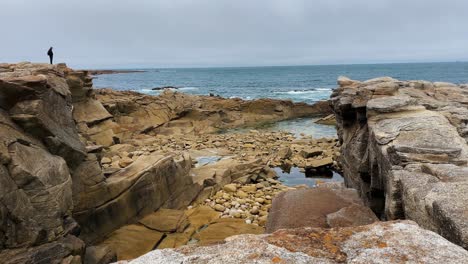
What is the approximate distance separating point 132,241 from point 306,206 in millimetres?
6532

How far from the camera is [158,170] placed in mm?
14250

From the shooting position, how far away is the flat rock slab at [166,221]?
12.8 metres

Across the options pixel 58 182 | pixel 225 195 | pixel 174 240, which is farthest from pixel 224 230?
pixel 58 182

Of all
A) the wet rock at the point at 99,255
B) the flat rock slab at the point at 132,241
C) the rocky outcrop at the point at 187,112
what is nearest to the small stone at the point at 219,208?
the flat rock slab at the point at 132,241

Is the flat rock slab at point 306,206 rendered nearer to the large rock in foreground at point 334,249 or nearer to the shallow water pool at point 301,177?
the large rock in foreground at point 334,249

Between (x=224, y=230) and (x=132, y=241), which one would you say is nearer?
(x=132, y=241)

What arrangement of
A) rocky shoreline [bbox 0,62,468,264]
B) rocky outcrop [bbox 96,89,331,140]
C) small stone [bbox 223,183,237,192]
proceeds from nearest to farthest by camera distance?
rocky shoreline [bbox 0,62,468,264] → small stone [bbox 223,183,237,192] → rocky outcrop [bbox 96,89,331,140]

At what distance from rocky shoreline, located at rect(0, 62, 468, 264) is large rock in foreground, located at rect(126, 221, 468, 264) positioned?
0.02 m

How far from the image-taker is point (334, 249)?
3.54 meters

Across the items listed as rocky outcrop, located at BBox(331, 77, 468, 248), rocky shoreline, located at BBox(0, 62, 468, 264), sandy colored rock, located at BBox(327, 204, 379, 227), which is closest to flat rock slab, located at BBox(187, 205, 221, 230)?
rocky shoreline, located at BBox(0, 62, 468, 264)

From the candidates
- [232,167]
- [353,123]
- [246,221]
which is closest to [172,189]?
[246,221]

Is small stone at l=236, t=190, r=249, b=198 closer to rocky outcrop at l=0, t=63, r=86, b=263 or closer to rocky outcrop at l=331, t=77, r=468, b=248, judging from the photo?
rocky outcrop at l=331, t=77, r=468, b=248

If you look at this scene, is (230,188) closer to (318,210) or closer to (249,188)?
(249,188)

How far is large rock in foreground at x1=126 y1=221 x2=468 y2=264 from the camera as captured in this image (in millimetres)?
3279
